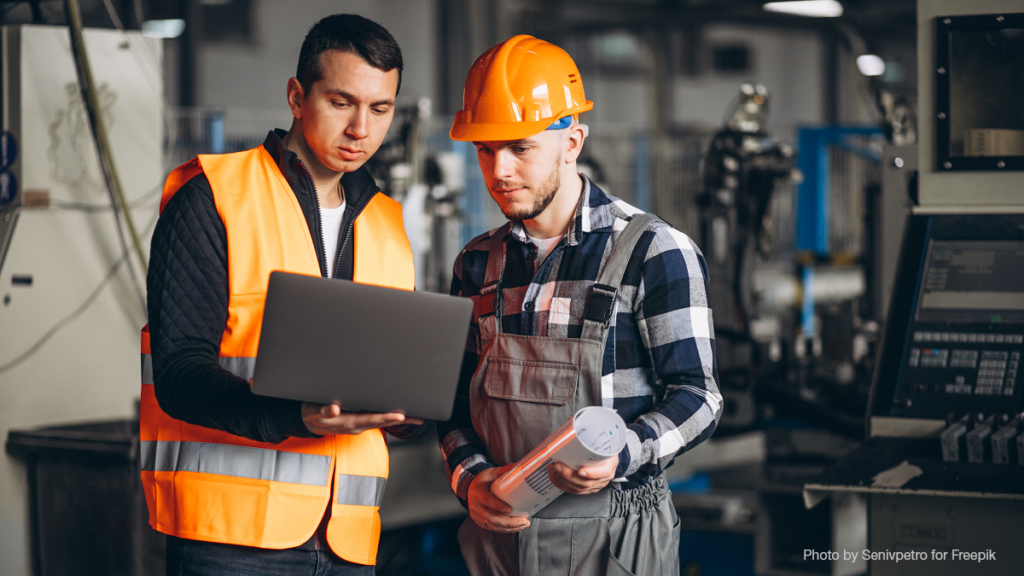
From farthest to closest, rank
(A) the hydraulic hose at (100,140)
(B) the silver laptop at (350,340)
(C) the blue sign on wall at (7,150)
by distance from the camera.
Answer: (C) the blue sign on wall at (7,150) < (A) the hydraulic hose at (100,140) < (B) the silver laptop at (350,340)

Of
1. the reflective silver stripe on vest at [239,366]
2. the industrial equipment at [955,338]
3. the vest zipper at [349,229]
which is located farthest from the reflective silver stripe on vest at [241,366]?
the industrial equipment at [955,338]

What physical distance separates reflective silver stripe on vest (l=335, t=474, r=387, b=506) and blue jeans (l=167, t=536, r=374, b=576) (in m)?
0.10

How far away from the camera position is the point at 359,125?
5.57 ft

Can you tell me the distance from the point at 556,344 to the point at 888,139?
3.34 metres

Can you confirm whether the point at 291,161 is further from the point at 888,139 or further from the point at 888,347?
the point at 888,139

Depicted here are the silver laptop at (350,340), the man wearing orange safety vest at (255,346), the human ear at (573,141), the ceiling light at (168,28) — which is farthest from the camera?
the ceiling light at (168,28)

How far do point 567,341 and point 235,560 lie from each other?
0.66 m

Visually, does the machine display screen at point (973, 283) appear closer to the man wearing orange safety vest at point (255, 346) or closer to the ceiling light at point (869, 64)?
the man wearing orange safety vest at point (255, 346)

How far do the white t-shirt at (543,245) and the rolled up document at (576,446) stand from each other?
393mm

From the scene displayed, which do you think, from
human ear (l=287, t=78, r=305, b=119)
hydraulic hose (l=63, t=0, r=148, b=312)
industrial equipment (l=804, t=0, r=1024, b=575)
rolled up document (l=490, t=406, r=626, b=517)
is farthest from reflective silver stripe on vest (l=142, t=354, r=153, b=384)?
hydraulic hose (l=63, t=0, r=148, b=312)

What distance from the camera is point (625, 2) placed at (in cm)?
1323

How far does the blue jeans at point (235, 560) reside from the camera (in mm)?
1601

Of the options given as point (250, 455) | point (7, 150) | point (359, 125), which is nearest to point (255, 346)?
point (250, 455)

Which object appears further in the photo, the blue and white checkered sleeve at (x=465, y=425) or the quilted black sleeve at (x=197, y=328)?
the blue and white checkered sleeve at (x=465, y=425)
